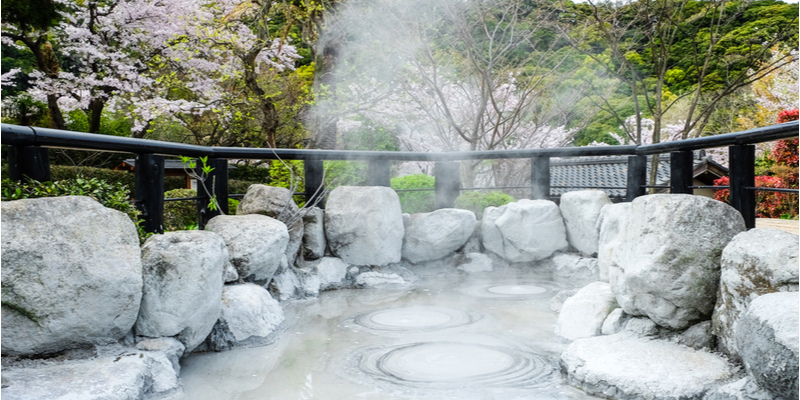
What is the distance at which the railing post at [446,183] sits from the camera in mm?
5938

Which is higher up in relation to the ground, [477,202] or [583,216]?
[477,202]

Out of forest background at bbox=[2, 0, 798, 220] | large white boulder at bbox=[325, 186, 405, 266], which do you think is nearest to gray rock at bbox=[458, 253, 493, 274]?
large white boulder at bbox=[325, 186, 405, 266]

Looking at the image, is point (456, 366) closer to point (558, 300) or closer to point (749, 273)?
point (749, 273)

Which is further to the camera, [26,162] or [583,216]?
[583,216]

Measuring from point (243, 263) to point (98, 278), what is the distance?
144cm

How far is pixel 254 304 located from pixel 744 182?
9.21 ft

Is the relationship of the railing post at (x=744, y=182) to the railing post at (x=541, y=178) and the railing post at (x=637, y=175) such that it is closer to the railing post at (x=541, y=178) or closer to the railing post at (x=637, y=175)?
the railing post at (x=637, y=175)

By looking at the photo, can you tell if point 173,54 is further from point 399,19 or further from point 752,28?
point 752,28

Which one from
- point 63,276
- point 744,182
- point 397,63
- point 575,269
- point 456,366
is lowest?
point 456,366

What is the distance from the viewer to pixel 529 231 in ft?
17.4

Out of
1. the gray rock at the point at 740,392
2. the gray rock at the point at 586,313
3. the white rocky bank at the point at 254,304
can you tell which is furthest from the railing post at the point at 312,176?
the gray rock at the point at 740,392

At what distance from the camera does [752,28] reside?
10.4 metres

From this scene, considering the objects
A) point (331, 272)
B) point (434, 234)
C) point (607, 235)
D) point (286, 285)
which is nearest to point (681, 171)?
point (607, 235)

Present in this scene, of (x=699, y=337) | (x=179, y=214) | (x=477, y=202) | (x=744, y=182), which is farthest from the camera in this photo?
(x=179, y=214)
